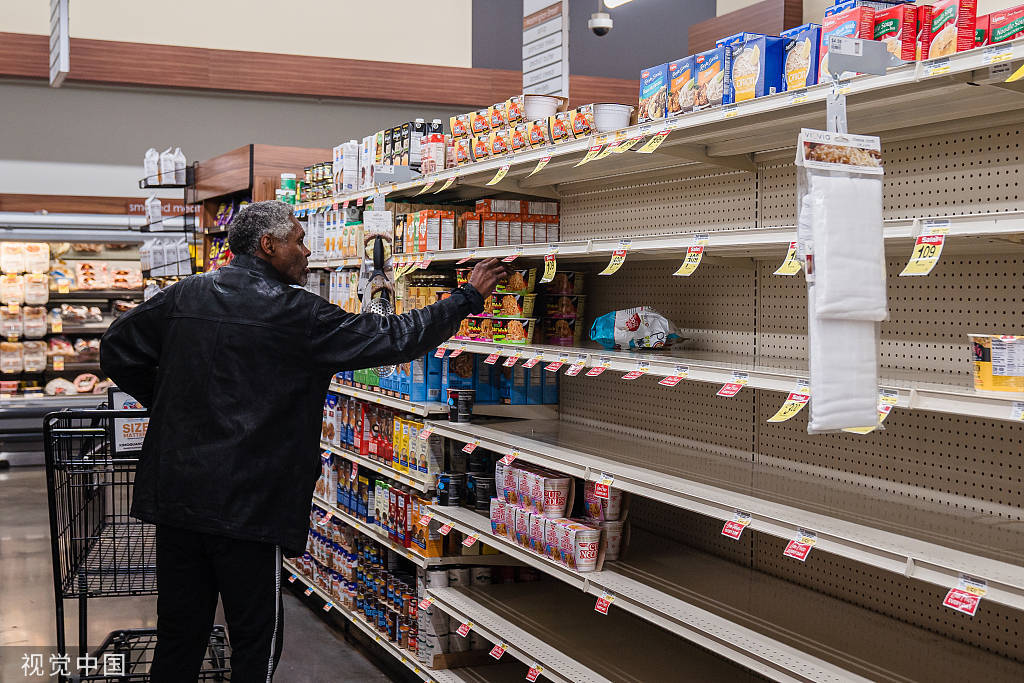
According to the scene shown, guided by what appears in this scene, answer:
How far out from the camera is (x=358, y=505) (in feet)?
16.4

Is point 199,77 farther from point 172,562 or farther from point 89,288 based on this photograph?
point 172,562

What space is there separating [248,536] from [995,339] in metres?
2.20

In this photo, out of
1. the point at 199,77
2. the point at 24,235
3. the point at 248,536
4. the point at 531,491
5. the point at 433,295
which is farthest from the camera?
the point at 199,77

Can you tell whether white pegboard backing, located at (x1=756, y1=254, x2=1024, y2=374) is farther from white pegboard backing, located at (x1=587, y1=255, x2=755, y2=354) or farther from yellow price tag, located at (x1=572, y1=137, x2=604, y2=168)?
yellow price tag, located at (x1=572, y1=137, x2=604, y2=168)

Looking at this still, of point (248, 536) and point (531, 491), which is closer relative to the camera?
point (248, 536)

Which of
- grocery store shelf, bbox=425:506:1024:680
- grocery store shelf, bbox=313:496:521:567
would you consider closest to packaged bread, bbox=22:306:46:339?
grocery store shelf, bbox=313:496:521:567

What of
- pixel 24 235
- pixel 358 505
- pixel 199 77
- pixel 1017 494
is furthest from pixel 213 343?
pixel 199 77

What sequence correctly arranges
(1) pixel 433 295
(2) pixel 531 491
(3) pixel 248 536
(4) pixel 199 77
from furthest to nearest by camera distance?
(4) pixel 199 77 < (1) pixel 433 295 < (2) pixel 531 491 < (3) pixel 248 536

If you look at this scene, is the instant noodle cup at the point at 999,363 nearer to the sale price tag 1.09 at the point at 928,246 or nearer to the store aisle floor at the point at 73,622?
the sale price tag 1.09 at the point at 928,246

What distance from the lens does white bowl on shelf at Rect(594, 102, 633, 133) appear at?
3127 mm

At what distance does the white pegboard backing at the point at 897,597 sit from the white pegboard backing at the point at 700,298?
2.30 ft

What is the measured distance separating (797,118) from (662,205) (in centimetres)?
121

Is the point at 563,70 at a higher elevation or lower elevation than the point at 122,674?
higher

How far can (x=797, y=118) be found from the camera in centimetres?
264
